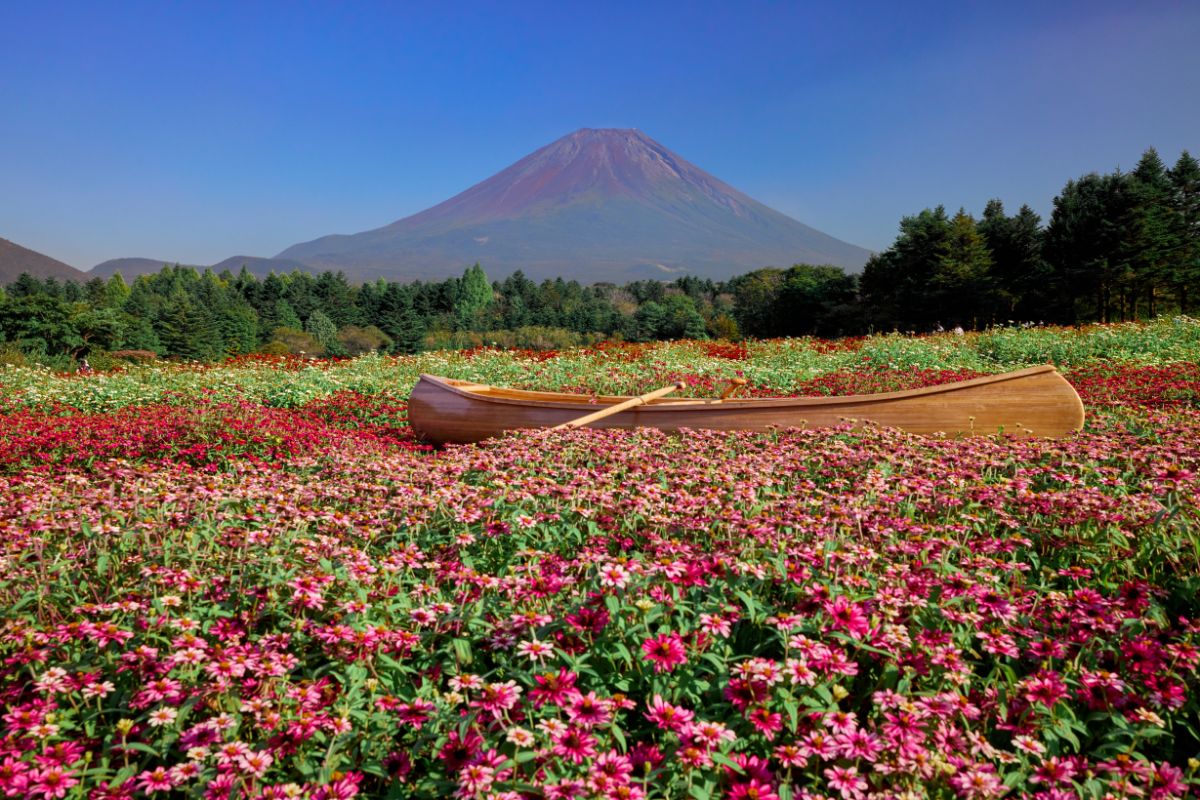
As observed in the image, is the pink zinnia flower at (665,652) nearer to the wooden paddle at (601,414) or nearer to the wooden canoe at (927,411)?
the wooden paddle at (601,414)

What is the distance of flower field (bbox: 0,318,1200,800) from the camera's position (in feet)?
4.67

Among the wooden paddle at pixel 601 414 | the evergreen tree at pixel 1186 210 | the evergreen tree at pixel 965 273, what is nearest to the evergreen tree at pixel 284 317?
the evergreen tree at pixel 965 273

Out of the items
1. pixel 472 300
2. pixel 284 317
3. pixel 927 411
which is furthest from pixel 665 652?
pixel 472 300

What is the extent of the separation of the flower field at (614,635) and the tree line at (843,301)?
19.5 m

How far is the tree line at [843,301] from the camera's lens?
28875 millimetres

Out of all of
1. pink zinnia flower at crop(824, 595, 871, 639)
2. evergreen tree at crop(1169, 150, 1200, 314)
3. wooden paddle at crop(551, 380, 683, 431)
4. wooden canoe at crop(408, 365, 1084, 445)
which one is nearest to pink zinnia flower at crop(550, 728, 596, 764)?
pink zinnia flower at crop(824, 595, 871, 639)

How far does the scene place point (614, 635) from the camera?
1.79 metres

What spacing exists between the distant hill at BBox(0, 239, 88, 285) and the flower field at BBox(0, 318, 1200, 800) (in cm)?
20616

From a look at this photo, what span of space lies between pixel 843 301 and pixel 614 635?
43.6m

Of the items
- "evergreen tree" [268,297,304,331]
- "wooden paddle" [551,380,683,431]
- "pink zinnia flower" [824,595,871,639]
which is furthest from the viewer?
"evergreen tree" [268,297,304,331]

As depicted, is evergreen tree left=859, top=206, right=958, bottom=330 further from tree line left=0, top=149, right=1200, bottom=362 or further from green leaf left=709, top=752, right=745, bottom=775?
green leaf left=709, top=752, right=745, bottom=775

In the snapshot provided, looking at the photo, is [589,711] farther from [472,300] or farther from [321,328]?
[472,300]

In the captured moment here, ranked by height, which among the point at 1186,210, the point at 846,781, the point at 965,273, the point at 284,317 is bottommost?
the point at 846,781

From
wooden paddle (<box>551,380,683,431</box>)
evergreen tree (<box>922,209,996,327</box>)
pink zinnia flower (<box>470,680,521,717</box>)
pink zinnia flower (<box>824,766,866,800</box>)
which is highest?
evergreen tree (<box>922,209,996,327</box>)
